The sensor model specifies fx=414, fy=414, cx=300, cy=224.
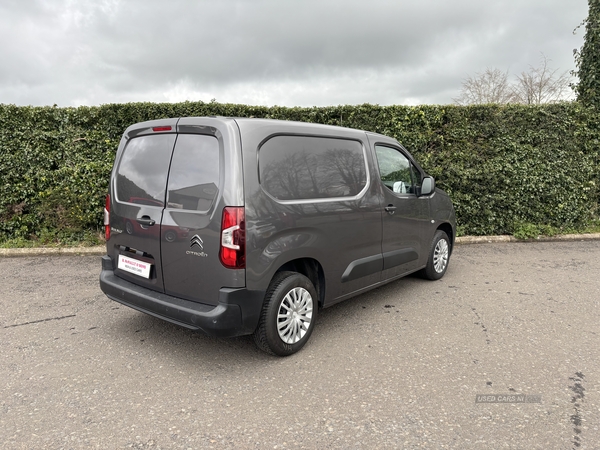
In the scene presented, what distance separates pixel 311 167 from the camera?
11.1 ft

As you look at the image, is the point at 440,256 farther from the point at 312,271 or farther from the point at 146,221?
the point at 146,221

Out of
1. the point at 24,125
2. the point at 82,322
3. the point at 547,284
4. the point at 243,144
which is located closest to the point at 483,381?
the point at 243,144

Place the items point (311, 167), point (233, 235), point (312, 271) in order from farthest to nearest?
point (312, 271)
point (311, 167)
point (233, 235)

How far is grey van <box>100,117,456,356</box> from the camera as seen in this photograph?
2844 millimetres

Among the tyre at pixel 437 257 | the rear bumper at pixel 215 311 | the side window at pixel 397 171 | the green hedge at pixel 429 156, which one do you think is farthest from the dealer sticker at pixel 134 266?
the green hedge at pixel 429 156

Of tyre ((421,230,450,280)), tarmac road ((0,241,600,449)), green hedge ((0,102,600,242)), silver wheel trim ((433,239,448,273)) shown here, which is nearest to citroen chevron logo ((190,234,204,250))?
tarmac road ((0,241,600,449))

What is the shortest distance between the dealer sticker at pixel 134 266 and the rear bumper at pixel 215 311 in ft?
0.52

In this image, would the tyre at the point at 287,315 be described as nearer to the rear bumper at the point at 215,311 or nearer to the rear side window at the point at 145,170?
the rear bumper at the point at 215,311

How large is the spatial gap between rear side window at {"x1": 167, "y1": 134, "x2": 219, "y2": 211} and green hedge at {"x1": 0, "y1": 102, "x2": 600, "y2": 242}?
442cm

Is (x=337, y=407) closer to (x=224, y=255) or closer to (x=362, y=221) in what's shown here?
(x=224, y=255)

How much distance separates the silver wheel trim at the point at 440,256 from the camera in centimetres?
522

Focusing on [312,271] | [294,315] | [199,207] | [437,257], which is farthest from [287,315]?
[437,257]

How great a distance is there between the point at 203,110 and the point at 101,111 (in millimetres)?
1704

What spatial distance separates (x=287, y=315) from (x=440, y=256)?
2.85 meters
